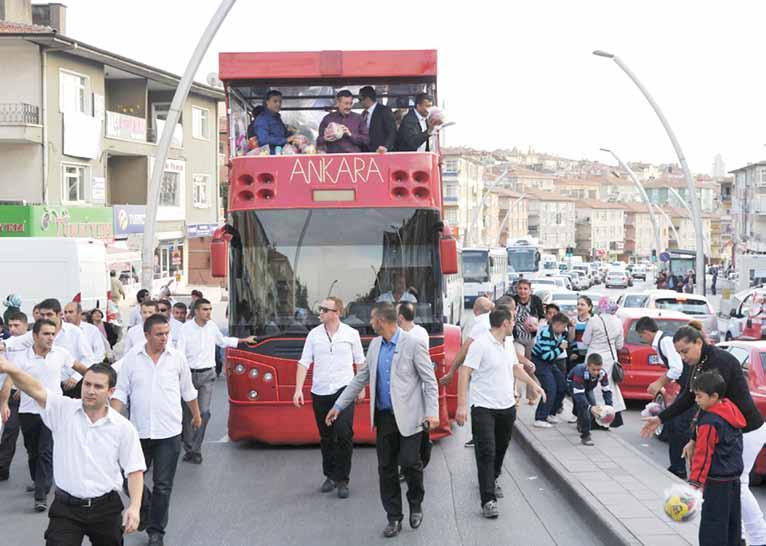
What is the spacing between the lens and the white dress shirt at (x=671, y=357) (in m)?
10.8

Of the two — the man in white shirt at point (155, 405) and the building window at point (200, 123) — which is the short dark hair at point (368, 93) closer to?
the man in white shirt at point (155, 405)

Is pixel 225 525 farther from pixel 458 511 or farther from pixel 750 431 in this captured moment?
pixel 750 431

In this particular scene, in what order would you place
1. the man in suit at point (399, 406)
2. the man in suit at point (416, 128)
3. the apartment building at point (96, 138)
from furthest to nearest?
the apartment building at point (96, 138)
the man in suit at point (416, 128)
the man in suit at point (399, 406)

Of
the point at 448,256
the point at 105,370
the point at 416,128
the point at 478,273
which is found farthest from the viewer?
the point at 478,273

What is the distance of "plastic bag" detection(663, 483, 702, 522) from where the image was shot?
750 centimetres

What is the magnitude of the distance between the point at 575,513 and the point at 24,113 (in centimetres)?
3318

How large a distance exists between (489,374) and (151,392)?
2.80 m

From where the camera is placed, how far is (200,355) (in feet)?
43.0

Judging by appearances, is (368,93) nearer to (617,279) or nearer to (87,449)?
(87,449)

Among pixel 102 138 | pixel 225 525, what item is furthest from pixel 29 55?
pixel 225 525

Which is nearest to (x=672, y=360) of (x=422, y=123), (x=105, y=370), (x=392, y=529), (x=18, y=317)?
(x=392, y=529)

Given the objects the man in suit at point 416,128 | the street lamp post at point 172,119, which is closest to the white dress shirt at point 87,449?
the man in suit at point 416,128

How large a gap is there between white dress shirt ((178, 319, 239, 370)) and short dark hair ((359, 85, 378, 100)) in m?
3.60

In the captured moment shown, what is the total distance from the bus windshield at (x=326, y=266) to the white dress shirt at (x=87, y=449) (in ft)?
20.6
